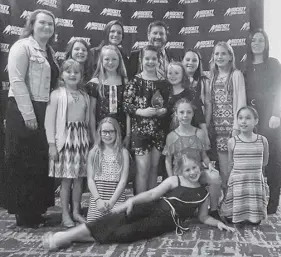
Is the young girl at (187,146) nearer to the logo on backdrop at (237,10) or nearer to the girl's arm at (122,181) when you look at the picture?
the girl's arm at (122,181)

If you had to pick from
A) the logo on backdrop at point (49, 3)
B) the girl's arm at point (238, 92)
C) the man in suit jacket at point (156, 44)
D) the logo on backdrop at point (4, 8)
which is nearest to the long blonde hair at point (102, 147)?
the man in suit jacket at point (156, 44)

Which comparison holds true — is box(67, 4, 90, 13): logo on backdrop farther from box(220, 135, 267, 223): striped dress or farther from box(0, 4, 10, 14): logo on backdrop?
box(220, 135, 267, 223): striped dress

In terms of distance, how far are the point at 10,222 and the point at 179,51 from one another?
172 centimetres

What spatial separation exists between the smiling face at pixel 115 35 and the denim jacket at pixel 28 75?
51 cm

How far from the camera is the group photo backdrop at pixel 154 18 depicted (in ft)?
8.38

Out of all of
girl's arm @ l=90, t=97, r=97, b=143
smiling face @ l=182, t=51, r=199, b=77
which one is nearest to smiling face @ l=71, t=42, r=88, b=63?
girl's arm @ l=90, t=97, r=97, b=143

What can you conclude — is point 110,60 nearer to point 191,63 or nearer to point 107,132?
point 107,132

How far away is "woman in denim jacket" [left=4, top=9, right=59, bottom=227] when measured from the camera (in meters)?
Answer: 1.97

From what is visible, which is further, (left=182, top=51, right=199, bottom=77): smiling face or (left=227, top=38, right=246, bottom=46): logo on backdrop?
(left=227, top=38, right=246, bottom=46): logo on backdrop

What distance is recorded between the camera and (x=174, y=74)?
6.97ft

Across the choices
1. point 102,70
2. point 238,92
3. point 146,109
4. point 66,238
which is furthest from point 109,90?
point 66,238

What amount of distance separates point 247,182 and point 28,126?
121cm

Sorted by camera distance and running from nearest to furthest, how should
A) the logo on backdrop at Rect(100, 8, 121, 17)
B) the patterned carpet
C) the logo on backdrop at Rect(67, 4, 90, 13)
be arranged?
the patterned carpet < the logo on backdrop at Rect(67, 4, 90, 13) < the logo on backdrop at Rect(100, 8, 121, 17)

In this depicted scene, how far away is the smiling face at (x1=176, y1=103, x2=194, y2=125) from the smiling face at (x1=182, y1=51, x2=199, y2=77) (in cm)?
34
